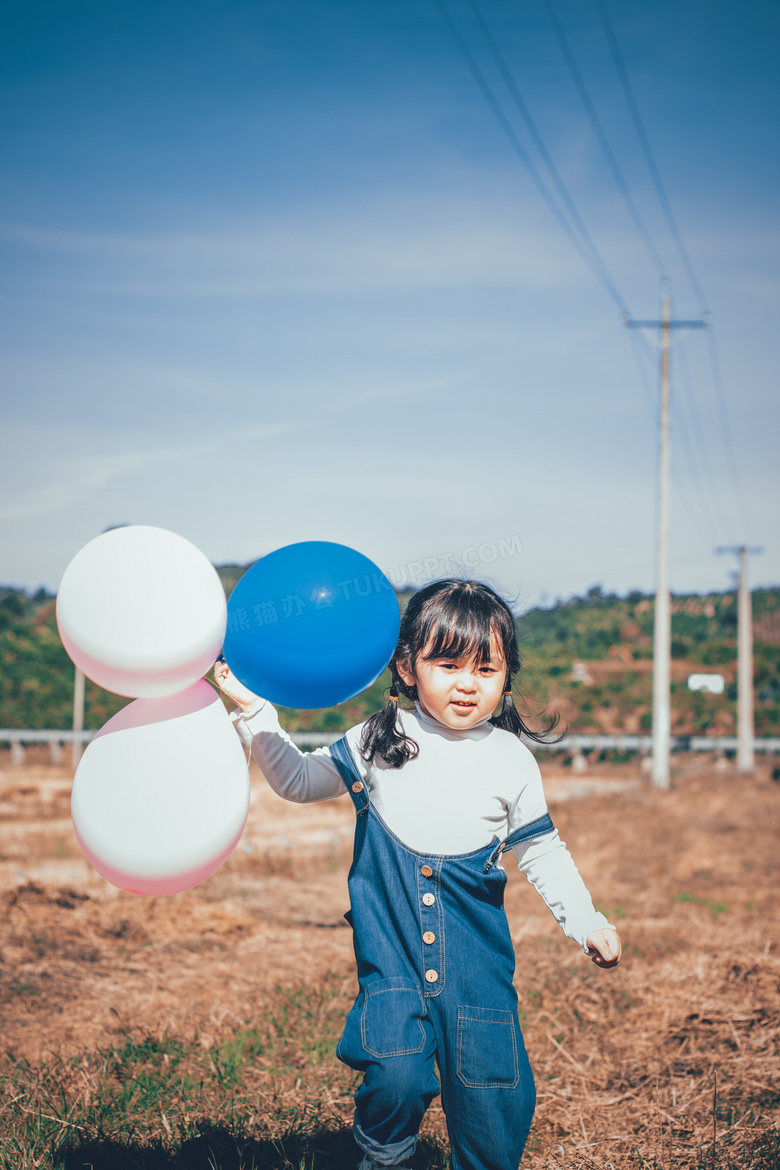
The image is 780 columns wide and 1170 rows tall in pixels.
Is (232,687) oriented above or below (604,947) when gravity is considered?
above

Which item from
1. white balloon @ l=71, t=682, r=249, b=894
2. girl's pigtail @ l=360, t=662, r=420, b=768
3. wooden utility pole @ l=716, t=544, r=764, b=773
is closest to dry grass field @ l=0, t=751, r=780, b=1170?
white balloon @ l=71, t=682, r=249, b=894

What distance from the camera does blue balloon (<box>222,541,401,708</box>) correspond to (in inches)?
84.6

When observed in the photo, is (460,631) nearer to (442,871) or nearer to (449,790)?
(449,790)

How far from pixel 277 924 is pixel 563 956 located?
87.2 inches

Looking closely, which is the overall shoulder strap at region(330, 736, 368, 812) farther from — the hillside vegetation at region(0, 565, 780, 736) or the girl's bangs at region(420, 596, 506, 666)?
the hillside vegetation at region(0, 565, 780, 736)

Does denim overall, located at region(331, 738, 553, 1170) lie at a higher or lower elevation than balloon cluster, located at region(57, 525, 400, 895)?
lower

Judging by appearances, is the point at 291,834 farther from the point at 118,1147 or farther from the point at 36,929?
the point at 118,1147

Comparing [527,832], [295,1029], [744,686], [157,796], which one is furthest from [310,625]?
[744,686]

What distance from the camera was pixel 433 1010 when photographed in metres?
2.18

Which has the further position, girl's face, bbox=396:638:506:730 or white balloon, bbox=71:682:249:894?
girl's face, bbox=396:638:506:730

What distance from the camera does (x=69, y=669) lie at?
30.6 meters

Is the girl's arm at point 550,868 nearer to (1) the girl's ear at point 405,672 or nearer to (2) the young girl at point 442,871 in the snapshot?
(2) the young girl at point 442,871

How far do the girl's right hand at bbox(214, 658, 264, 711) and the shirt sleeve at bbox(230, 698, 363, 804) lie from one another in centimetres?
2

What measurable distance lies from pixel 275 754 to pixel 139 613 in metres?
0.52
